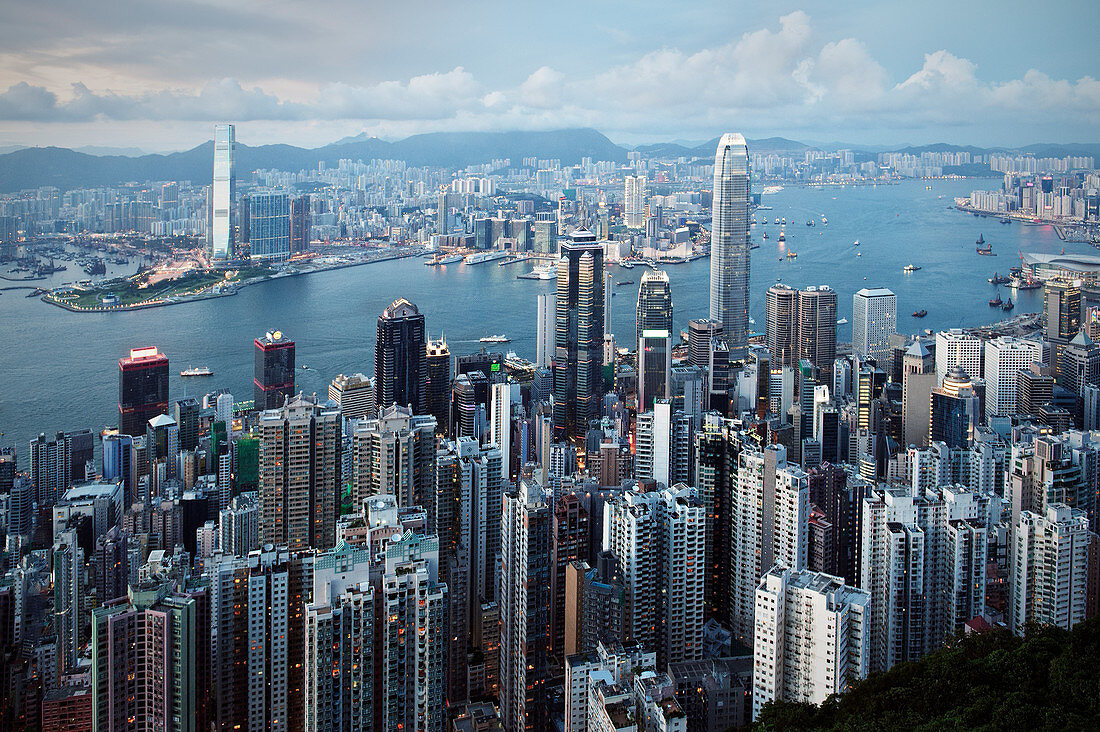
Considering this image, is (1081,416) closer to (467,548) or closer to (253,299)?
(467,548)

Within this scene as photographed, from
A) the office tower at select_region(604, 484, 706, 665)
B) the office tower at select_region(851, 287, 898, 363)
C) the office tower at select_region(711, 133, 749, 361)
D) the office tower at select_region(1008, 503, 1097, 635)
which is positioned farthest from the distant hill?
the office tower at select_region(1008, 503, 1097, 635)

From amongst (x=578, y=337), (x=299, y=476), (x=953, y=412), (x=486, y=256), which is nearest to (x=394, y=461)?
(x=299, y=476)

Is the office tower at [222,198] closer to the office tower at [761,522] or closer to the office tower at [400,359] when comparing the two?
the office tower at [400,359]

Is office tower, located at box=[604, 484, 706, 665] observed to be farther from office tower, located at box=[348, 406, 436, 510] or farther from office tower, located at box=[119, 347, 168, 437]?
office tower, located at box=[119, 347, 168, 437]

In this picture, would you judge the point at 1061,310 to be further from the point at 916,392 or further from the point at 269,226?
the point at 269,226

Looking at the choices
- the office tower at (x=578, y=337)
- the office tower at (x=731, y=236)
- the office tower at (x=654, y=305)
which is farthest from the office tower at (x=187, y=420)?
the office tower at (x=731, y=236)
